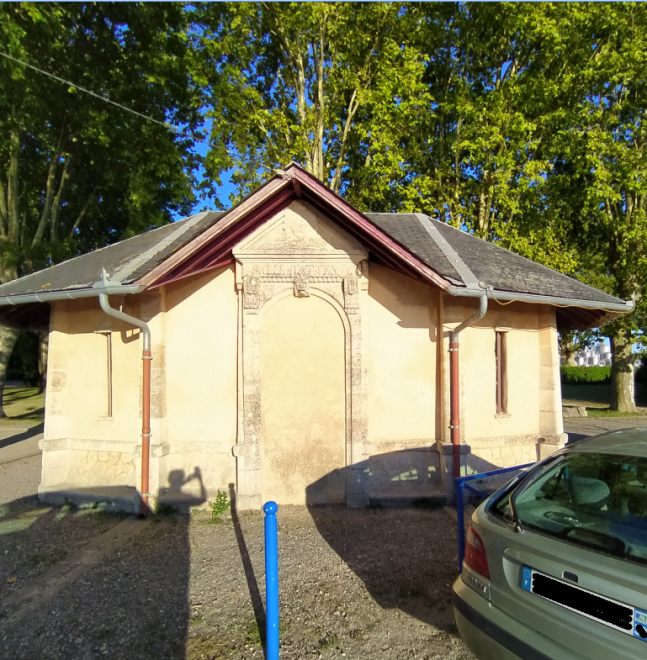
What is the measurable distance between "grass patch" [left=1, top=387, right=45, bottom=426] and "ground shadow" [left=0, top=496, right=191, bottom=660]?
12059mm

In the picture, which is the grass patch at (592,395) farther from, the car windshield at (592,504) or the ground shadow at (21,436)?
the ground shadow at (21,436)

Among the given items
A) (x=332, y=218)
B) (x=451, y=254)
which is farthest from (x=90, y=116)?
(x=451, y=254)

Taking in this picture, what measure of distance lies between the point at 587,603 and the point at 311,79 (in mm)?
17070

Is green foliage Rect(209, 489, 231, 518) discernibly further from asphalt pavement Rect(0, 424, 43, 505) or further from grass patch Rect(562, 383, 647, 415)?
grass patch Rect(562, 383, 647, 415)

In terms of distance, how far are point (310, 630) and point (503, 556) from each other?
1928 mm

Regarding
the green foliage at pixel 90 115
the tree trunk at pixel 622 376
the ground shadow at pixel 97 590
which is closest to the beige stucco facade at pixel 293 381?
the ground shadow at pixel 97 590

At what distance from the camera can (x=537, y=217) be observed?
14547mm

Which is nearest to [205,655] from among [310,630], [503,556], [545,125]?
[310,630]

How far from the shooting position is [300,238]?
21.7ft

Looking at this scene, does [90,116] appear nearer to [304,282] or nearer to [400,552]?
[304,282]

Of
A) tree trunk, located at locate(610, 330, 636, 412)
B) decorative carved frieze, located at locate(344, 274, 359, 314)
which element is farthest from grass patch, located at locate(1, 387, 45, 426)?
tree trunk, located at locate(610, 330, 636, 412)

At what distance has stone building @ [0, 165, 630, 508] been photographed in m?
6.45

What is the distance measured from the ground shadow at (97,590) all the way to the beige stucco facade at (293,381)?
0.78m

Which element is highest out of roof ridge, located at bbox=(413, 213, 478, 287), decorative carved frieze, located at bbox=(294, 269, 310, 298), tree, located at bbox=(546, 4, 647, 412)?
tree, located at bbox=(546, 4, 647, 412)
